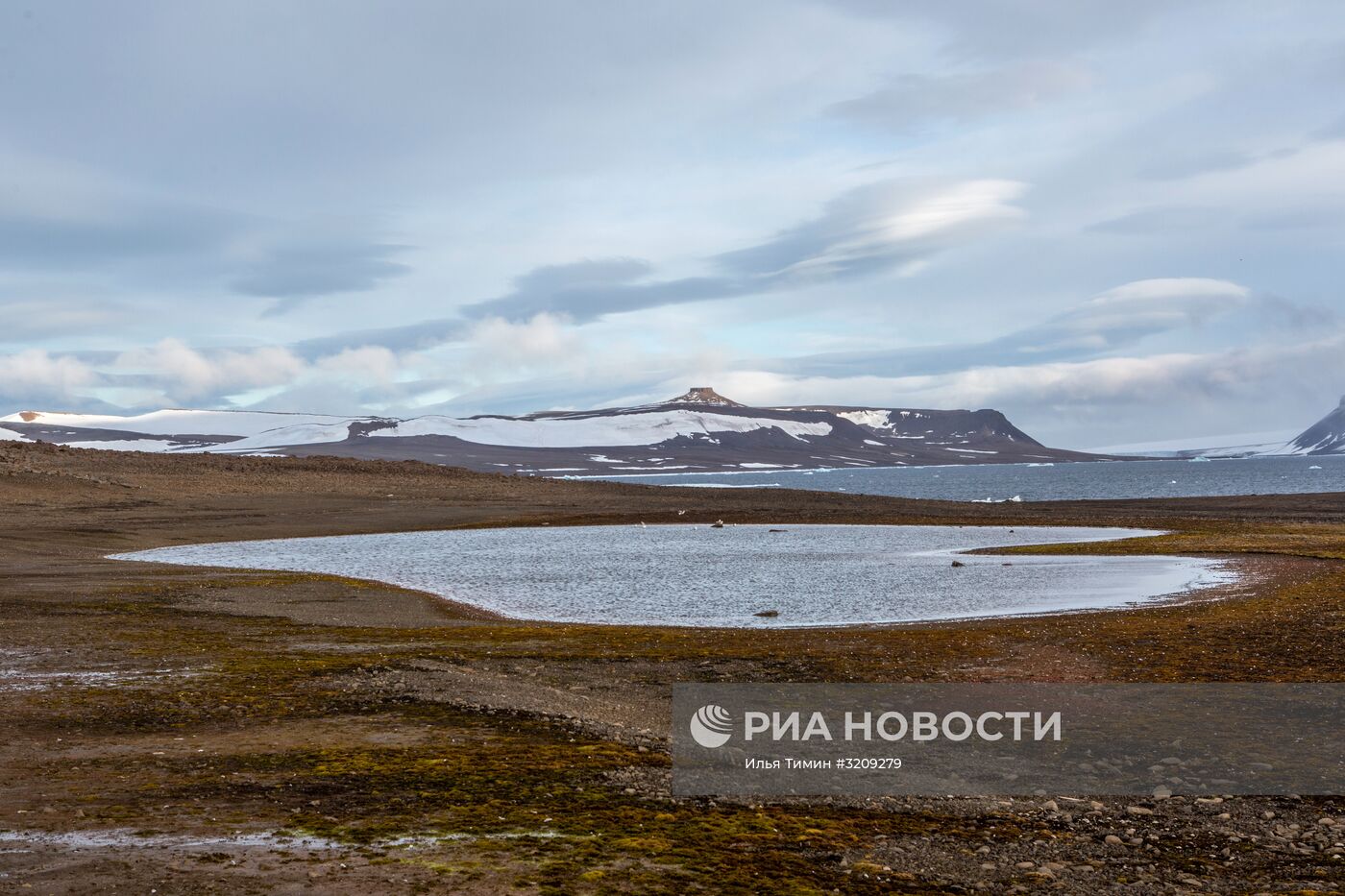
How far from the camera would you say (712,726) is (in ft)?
45.6

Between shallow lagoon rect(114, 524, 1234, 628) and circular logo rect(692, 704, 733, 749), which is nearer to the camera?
circular logo rect(692, 704, 733, 749)

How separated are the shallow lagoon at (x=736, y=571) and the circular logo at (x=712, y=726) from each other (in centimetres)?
1133

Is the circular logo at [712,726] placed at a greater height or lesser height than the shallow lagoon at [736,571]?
greater

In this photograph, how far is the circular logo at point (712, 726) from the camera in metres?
13.1

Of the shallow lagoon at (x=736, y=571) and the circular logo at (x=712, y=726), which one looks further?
the shallow lagoon at (x=736, y=571)

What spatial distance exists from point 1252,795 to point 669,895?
6273mm

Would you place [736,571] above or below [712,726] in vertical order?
below

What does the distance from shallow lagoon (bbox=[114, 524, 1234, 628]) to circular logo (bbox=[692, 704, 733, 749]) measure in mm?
11327

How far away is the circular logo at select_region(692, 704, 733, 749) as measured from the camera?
43.1 ft

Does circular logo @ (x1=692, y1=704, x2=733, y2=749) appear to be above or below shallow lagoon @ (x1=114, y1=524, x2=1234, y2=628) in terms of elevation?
above

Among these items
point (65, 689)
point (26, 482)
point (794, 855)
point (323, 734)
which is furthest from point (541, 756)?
point (26, 482)

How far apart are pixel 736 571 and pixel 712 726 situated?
86.8ft

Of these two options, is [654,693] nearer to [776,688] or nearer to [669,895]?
[776,688]

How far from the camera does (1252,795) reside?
10.5 meters
